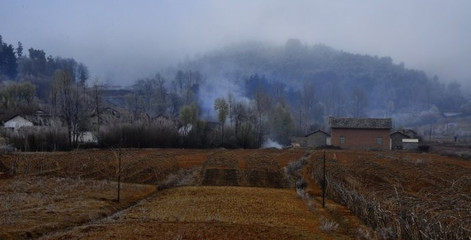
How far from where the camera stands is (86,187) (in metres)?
25.3

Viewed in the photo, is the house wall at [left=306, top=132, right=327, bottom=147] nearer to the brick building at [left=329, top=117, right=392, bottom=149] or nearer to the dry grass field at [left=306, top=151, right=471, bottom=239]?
the brick building at [left=329, top=117, right=392, bottom=149]

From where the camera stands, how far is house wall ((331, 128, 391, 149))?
224 feet

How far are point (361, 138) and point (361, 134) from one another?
0.55 meters

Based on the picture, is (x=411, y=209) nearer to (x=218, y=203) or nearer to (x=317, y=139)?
(x=218, y=203)

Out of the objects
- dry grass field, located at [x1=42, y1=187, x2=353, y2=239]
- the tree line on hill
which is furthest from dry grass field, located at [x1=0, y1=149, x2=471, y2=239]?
the tree line on hill

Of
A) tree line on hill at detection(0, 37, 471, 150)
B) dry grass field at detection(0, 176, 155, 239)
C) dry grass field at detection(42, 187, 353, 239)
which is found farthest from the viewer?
tree line on hill at detection(0, 37, 471, 150)

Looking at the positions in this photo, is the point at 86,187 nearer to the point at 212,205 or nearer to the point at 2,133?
the point at 212,205

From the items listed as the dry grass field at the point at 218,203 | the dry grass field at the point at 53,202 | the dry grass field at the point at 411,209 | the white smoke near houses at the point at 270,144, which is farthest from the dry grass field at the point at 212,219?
the white smoke near houses at the point at 270,144

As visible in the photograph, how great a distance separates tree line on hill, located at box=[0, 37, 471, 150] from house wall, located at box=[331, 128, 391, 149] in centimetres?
1191

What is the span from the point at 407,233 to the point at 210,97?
12753 centimetres

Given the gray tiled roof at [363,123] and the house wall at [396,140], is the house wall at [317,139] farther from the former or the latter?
the house wall at [396,140]

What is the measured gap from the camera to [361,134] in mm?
68438

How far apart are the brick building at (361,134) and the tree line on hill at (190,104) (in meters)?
12.0

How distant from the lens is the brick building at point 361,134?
68.1 meters
